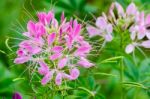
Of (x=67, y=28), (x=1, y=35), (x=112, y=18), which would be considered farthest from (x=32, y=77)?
(x=1, y=35)

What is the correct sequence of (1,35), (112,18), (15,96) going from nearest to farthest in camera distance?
(15,96) → (112,18) → (1,35)

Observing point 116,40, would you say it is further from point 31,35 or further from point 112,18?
point 31,35

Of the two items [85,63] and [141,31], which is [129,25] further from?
[85,63]

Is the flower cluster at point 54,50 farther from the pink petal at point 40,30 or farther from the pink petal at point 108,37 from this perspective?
the pink petal at point 108,37

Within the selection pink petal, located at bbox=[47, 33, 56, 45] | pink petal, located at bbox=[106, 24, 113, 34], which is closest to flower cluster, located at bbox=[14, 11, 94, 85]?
pink petal, located at bbox=[47, 33, 56, 45]

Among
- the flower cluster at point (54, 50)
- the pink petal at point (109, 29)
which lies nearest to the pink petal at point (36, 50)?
the flower cluster at point (54, 50)

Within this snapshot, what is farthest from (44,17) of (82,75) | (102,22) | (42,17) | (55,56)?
(82,75)

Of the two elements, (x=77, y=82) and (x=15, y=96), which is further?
(x=77, y=82)

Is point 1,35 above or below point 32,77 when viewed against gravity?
above

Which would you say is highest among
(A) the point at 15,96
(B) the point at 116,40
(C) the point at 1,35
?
(C) the point at 1,35
